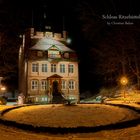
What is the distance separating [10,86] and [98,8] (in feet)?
92.4

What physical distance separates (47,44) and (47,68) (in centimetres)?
400

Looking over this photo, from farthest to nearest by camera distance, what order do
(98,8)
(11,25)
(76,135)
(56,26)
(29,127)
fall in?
(56,26) < (11,25) < (98,8) < (29,127) < (76,135)

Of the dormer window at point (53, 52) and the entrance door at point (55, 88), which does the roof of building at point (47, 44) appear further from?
the entrance door at point (55, 88)

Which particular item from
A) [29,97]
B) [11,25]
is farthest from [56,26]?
[29,97]

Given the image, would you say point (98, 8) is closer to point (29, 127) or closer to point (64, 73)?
point (64, 73)

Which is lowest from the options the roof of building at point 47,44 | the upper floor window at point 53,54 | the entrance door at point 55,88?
the entrance door at point 55,88

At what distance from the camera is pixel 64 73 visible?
4228 centimetres

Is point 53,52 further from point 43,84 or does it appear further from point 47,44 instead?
point 43,84

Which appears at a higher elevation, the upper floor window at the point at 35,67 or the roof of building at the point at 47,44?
the roof of building at the point at 47,44

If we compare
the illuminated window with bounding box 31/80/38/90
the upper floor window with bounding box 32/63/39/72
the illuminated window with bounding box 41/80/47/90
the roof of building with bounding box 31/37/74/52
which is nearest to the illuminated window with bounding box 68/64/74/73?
the roof of building with bounding box 31/37/74/52

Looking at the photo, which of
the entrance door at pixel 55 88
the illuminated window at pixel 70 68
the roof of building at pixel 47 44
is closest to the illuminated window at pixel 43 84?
the entrance door at pixel 55 88

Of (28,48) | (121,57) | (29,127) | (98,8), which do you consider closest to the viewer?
(29,127)

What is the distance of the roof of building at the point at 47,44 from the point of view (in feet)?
136

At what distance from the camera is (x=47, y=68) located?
135 ft
